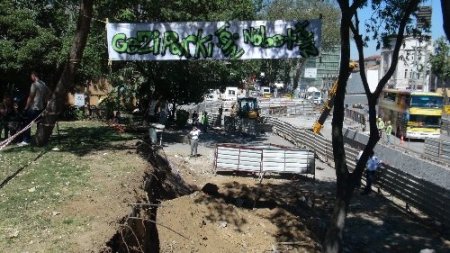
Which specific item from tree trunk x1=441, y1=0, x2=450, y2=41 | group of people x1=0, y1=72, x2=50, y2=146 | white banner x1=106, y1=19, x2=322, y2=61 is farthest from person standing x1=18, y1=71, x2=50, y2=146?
tree trunk x1=441, y1=0, x2=450, y2=41

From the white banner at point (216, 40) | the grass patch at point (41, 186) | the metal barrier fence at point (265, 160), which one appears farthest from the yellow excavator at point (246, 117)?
the grass patch at point (41, 186)

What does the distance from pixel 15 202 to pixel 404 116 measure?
1178 inches

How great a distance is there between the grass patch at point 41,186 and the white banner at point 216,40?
3.45m

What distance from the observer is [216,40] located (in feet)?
53.5

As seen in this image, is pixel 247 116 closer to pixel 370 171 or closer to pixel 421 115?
pixel 421 115

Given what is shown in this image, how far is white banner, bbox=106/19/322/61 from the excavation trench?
138 inches

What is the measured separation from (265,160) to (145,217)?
10.1m

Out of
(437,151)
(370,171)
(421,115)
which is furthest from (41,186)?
(421,115)

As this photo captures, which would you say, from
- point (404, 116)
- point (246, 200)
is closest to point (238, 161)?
point (246, 200)

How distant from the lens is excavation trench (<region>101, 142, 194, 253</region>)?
7.59 meters

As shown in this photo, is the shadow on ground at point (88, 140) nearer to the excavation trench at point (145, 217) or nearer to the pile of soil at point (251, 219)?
the excavation trench at point (145, 217)

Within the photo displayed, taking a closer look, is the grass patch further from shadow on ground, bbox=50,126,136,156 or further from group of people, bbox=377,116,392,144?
group of people, bbox=377,116,392,144

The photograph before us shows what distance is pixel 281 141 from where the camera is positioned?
29.8 meters

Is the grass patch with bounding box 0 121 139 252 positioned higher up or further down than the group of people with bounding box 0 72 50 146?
further down
